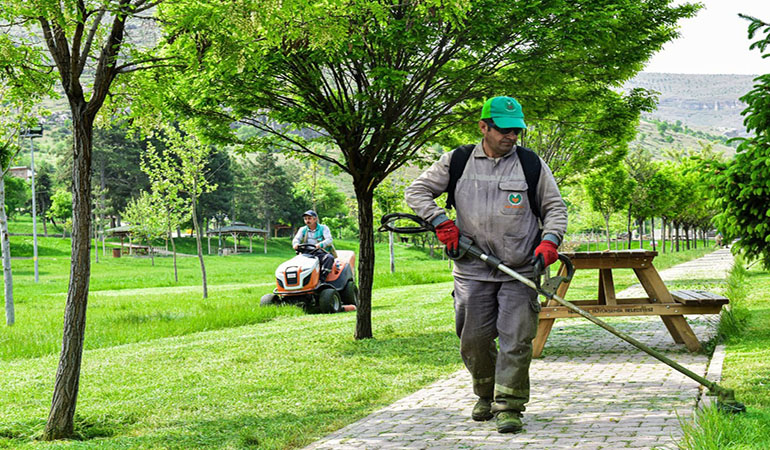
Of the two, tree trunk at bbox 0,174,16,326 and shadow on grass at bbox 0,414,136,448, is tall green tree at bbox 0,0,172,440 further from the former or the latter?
tree trunk at bbox 0,174,16,326

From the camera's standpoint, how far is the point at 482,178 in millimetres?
5266

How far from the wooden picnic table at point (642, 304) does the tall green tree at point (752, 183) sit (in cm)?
172

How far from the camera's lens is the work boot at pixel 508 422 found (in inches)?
191

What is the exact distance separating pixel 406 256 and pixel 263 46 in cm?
6305

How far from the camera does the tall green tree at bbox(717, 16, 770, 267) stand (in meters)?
9.22

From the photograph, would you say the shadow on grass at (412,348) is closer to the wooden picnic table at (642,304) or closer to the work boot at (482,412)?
the wooden picnic table at (642,304)

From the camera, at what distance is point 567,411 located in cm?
549

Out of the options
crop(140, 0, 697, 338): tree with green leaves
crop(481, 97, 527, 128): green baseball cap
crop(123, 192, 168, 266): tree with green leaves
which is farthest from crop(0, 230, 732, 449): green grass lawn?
crop(123, 192, 168, 266): tree with green leaves

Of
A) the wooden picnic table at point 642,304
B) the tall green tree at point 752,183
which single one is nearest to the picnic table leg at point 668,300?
the wooden picnic table at point 642,304

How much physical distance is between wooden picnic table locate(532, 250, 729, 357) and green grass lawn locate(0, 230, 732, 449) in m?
1.17

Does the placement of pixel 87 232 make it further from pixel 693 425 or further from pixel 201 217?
pixel 201 217

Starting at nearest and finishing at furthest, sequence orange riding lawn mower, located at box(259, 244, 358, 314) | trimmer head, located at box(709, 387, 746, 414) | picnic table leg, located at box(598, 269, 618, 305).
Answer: trimmer head, located at box(709, 387, 746, 414)
picnic table leg, located at box(598, 269, 618, 305)
orange riding lawn mower, located at box(259, 244, 358, 314)

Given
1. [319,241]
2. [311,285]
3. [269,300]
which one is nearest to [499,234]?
[319,241]

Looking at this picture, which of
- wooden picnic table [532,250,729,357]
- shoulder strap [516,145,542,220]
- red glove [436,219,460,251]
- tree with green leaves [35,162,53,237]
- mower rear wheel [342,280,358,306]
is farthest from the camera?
tree with green leaves [35,162,53,237]
